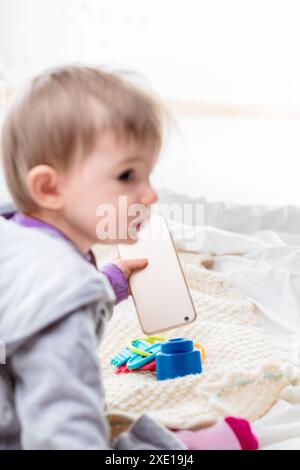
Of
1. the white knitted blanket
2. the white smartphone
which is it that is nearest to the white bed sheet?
the white knitted blanket

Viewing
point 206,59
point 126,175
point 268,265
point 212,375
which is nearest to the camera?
point 126,175

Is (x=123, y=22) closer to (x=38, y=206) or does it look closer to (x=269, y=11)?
(x=269, y=11)

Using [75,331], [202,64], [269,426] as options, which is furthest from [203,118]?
[75,331]

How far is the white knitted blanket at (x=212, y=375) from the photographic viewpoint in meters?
0.87

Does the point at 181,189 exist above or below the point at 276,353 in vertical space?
below

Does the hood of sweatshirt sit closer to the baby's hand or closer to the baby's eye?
the baby's eye

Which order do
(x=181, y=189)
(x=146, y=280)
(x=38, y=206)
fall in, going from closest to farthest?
(x=38, y=206) < (x=146, y=280) < (x=181, y=189)

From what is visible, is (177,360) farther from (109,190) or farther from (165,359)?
(109,190)

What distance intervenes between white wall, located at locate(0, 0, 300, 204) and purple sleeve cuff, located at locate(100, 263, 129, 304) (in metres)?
1.66

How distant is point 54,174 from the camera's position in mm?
721

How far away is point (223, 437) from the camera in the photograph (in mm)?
756

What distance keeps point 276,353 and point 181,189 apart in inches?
62.8

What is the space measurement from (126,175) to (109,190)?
3cm

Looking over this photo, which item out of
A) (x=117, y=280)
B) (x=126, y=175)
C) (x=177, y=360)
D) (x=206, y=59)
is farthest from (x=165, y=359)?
(x=206, y=59)
